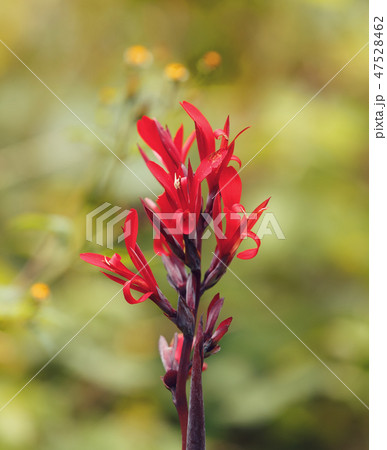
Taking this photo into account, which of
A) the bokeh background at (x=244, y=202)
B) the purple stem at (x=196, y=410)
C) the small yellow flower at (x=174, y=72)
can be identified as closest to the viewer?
the purple stem at (x=196, y=410)

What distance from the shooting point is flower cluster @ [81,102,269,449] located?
0.48m

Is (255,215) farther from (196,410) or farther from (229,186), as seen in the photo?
(196,410)

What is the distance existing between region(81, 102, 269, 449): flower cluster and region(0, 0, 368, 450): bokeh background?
0.52 meters

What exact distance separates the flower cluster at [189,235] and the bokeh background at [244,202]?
0.52 metres

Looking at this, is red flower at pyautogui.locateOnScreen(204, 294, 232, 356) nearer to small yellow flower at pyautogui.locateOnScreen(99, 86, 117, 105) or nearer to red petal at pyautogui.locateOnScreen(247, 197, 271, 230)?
red petal at pyautogui.locateOnScreen(247, 197, 271, 230)

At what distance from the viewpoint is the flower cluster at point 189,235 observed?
1.57 ft

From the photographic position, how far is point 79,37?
60.4 inches

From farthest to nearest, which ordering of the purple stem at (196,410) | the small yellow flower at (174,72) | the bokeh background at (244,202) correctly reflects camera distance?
A: the bokeh background at (244,202) → the small yellow flower at (174,72) → the purple stem at (196,410)

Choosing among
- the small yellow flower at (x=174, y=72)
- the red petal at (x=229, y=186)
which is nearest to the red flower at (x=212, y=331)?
the red petal at (x=229, y=186)

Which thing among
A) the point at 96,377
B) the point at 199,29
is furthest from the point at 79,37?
the point at 96,377

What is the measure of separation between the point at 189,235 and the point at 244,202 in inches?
34.0

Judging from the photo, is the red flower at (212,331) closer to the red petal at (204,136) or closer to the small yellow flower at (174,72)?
the red petal at (204,136)

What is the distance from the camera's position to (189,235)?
49 centimetres

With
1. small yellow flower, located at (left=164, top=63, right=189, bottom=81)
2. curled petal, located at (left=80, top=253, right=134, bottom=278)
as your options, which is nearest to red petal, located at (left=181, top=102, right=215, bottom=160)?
curled petal, located at (left=80, top=253, right=134, bottom=278)
